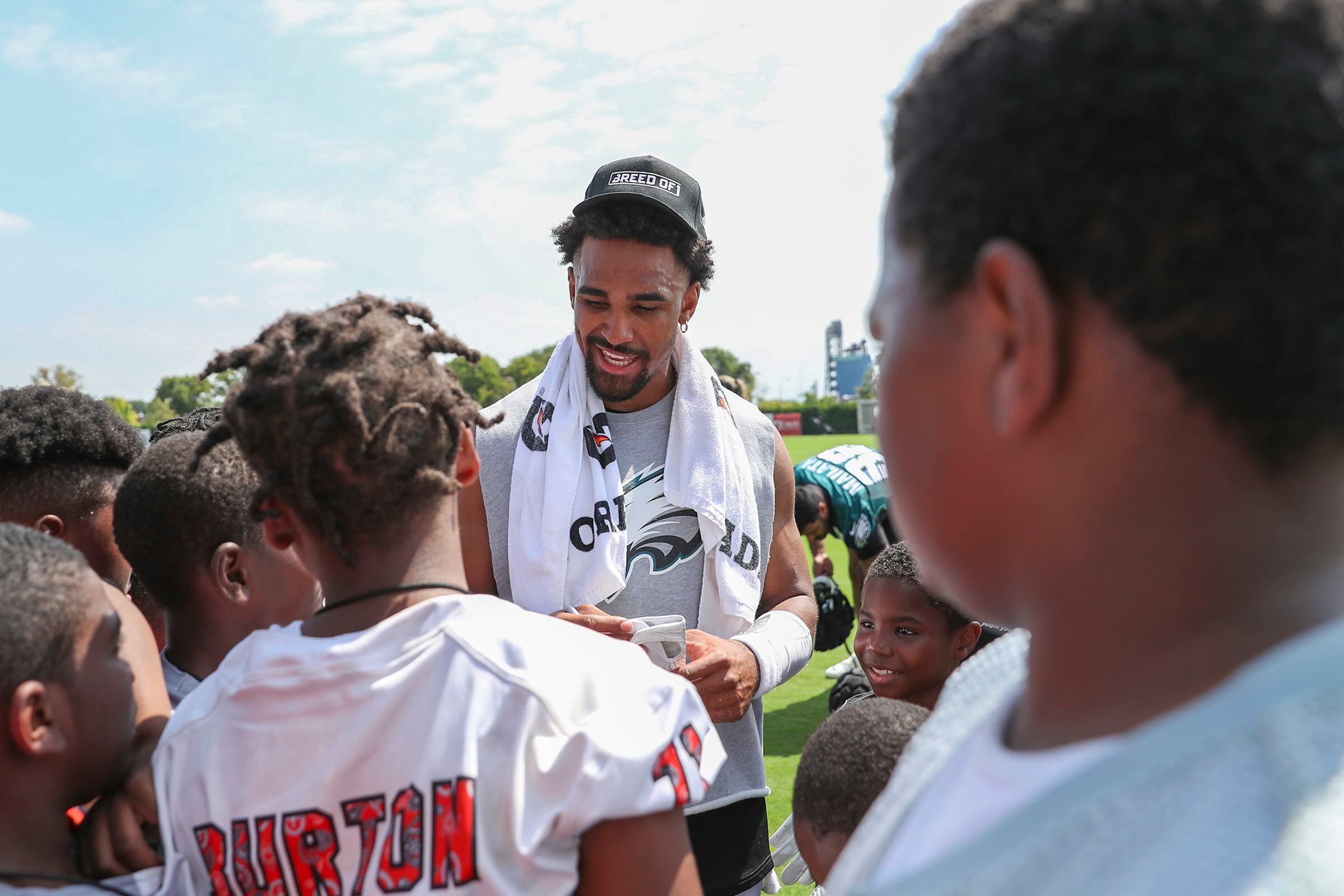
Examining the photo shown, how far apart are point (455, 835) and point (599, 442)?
1.79 m

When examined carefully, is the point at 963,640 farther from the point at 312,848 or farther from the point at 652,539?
the point at 312,848

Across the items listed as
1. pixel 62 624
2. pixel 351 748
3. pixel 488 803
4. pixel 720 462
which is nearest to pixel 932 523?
pixel 488 803

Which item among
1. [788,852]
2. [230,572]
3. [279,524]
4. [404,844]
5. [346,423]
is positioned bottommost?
[788,852]

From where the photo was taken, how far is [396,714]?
1.39 metres

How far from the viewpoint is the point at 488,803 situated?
1.35m

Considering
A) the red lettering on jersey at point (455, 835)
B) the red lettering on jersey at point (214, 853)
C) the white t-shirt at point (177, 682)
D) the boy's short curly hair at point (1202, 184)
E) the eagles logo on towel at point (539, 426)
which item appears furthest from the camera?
the eagles logo on towel at point (539, 426)

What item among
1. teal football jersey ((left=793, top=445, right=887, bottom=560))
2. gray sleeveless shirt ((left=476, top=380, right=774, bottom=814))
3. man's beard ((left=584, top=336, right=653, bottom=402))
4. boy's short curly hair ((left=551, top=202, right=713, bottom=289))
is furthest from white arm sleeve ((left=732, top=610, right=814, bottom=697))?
teal football jersey ((left=793, top=445, right=887, bottom=560))

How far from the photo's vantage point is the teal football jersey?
6.36 meters

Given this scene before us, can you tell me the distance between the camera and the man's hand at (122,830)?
1.54 meters

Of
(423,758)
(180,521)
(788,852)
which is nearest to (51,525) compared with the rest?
(180,521)

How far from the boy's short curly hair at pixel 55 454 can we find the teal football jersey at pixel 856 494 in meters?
4.35

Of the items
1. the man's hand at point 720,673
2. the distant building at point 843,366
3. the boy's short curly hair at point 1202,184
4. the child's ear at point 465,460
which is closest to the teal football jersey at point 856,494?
the man's hand at point 720,673

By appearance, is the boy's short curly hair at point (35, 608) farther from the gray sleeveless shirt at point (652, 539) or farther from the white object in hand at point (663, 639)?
the gray sleeveless shirt at point (652, 539)

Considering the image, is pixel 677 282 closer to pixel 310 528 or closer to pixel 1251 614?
pixel 310 528
